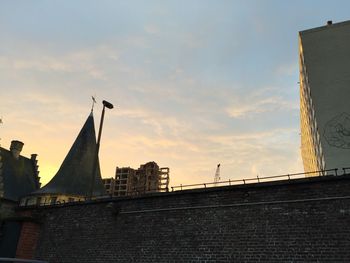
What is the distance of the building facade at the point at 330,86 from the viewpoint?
88.4 feet

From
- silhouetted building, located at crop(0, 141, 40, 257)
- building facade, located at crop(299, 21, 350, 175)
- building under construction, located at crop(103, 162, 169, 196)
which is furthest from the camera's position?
building under construction, located at crop(103, 162, 169, 196)

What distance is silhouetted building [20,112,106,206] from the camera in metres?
31.9

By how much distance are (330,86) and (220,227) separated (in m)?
19.2

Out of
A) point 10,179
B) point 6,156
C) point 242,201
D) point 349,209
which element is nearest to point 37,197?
point 10,179

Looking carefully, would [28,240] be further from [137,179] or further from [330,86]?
[137,179]

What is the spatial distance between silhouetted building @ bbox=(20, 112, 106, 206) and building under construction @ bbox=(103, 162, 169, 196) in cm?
5379

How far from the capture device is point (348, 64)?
2828 cm

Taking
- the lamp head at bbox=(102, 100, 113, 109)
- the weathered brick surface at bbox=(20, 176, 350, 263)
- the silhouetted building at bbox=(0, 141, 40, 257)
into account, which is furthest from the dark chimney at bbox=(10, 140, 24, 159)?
the weathered brick surface at bbox=(20, 176, 350, 263)

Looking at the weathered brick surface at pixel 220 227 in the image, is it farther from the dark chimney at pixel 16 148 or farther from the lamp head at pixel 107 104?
the dark chimney at pixel 16 148

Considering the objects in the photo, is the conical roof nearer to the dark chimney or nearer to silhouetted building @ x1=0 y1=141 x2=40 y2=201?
silhouetted building @ x1=0 y1=141 x2=40 y2=201

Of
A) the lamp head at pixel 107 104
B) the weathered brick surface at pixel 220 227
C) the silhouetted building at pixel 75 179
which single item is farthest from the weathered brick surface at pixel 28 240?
the silhouetted building at pixel 75 179

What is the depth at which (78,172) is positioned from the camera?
111ft

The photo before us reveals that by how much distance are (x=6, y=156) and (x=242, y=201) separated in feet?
101

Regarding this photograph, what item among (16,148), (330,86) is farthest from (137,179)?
(330,86)
